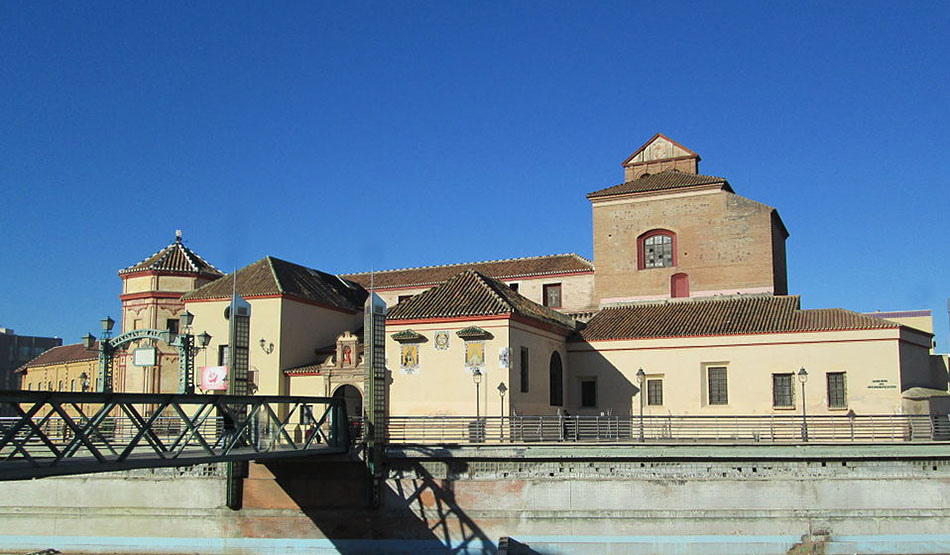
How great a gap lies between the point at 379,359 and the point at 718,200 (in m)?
22.7

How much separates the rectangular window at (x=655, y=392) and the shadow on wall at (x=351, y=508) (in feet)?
46.1

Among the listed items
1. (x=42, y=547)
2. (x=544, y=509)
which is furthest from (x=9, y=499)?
(x=544, y=509)

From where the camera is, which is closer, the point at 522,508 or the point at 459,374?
the point at 522,508

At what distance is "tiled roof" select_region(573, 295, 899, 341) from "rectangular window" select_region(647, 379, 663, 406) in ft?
6.46

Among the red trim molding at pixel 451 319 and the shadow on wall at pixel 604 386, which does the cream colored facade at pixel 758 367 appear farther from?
the red trim molding at pixel 451 319

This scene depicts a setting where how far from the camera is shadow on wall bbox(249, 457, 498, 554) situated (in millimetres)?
26500

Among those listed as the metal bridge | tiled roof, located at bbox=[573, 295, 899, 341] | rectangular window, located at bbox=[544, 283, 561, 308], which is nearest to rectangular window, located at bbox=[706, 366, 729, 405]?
tiled roof, located at bbox=[573, 295, 899, 341]

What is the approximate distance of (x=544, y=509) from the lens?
2619 centimetres

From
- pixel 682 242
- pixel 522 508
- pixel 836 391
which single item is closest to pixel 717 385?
pixel 836 391

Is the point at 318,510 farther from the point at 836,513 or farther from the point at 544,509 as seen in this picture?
the point at 836,513

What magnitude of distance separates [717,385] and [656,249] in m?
9.76

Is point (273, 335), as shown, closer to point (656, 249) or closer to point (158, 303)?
point (158, 303)

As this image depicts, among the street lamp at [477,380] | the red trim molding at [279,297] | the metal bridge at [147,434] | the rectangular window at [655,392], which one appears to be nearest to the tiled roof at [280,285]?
the red trim molding at [279,297]

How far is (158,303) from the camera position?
47.8m
